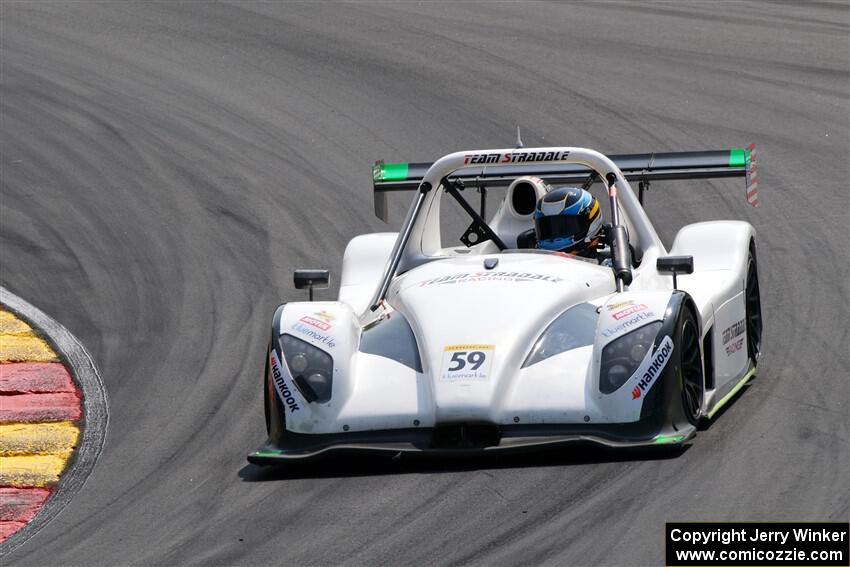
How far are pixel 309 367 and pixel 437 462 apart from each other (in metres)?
0.84

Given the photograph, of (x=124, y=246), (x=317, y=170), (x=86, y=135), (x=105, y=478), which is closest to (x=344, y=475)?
(x=105, y=478)

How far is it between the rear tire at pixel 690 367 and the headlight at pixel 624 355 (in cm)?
17

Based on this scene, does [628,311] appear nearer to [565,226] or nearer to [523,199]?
[565,226]

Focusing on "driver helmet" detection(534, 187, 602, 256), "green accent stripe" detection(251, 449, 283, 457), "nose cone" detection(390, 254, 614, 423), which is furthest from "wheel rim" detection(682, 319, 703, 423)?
"green accent stripe" detection(251, 449, 283, 457)

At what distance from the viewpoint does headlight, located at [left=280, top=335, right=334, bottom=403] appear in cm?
810

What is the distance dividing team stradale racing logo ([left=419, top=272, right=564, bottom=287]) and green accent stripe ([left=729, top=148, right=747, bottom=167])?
253 cm

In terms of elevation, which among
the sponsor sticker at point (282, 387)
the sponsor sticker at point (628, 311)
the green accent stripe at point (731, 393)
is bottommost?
the green accent stripe at point (731, 393)

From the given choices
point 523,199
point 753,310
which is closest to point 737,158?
point 753,310

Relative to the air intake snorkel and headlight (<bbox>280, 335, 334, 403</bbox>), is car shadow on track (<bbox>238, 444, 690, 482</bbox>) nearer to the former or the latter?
headlight (<bbox>280, 335, 334, 403</bbox>)

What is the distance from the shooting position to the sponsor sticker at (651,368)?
7.71 m

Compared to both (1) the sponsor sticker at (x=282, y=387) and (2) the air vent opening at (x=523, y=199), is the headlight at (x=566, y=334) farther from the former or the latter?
(2) the air vent opening at (x=523, y=199)

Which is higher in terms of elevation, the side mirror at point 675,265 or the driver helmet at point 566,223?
the driver helmet at point 566,223

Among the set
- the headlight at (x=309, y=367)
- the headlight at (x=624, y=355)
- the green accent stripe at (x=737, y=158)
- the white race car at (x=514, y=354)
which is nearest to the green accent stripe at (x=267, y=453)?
the white race car at (x=514, y=354)

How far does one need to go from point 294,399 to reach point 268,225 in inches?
223
